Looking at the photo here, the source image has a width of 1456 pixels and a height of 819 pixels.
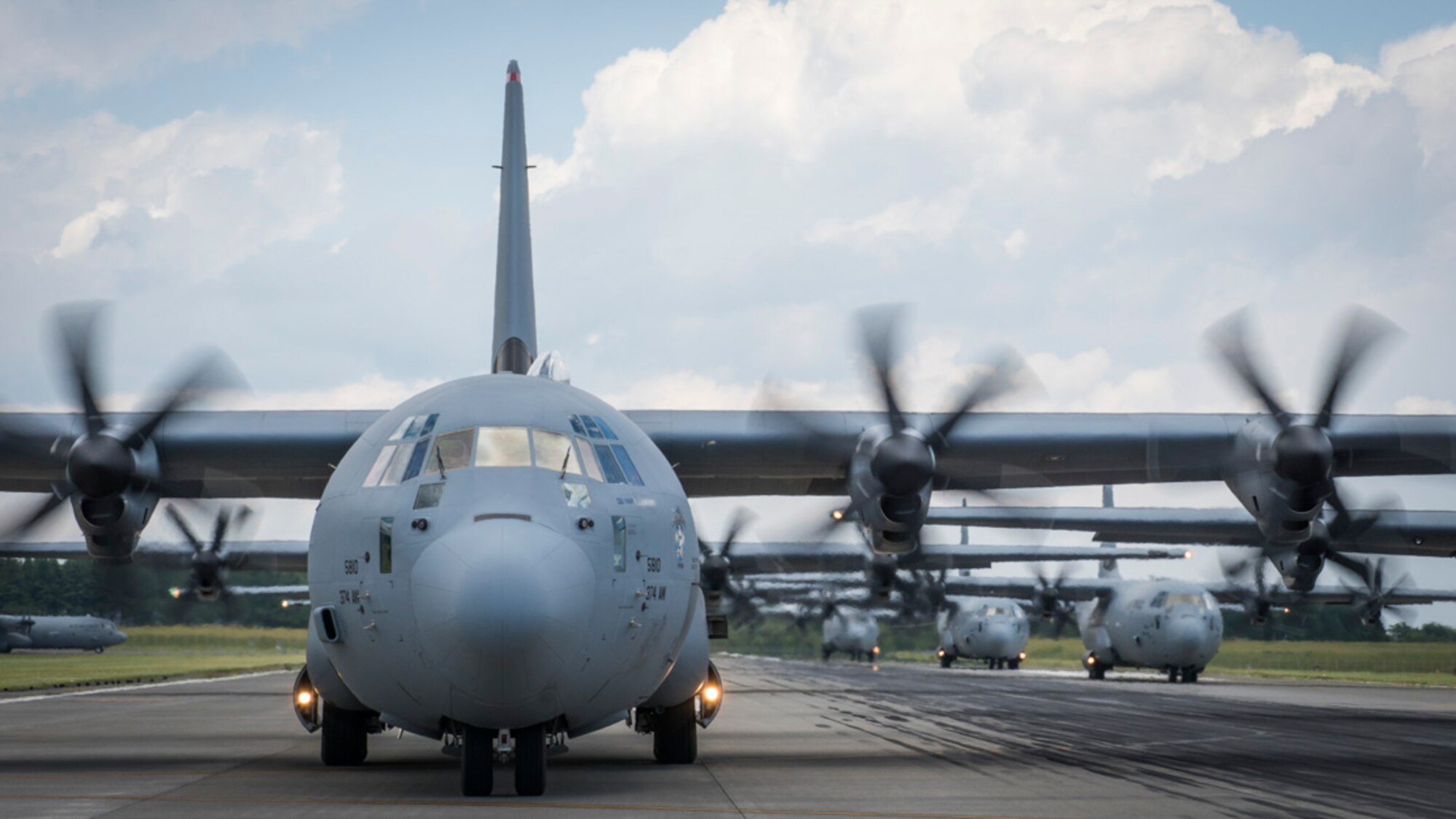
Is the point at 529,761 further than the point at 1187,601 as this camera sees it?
No

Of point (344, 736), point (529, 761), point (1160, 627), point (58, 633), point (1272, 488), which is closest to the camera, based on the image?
point (529, 761)

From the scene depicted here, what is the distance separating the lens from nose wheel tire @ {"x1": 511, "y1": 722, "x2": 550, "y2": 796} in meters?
9.88

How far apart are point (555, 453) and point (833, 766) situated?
17.0 feet

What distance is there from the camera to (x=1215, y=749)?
15461 millimetres

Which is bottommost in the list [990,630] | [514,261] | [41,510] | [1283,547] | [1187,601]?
[990,630]

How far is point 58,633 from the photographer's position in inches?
2928

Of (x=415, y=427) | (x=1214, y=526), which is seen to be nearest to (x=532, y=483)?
(x=415, y=427)

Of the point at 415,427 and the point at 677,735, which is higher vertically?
the point at 415,427

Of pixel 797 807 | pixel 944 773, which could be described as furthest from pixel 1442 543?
pixel 797 807

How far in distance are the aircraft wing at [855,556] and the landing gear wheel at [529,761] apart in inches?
1087

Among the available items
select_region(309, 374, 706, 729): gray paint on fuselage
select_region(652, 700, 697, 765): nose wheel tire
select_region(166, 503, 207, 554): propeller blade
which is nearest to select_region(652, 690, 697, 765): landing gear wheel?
select_region(652, 700, 697, 765): nose wheel tire

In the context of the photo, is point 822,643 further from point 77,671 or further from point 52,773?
point 52,773

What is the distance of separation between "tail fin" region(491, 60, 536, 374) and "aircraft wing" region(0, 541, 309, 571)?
21.1 metres

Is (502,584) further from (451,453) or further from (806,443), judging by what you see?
(806,443)
